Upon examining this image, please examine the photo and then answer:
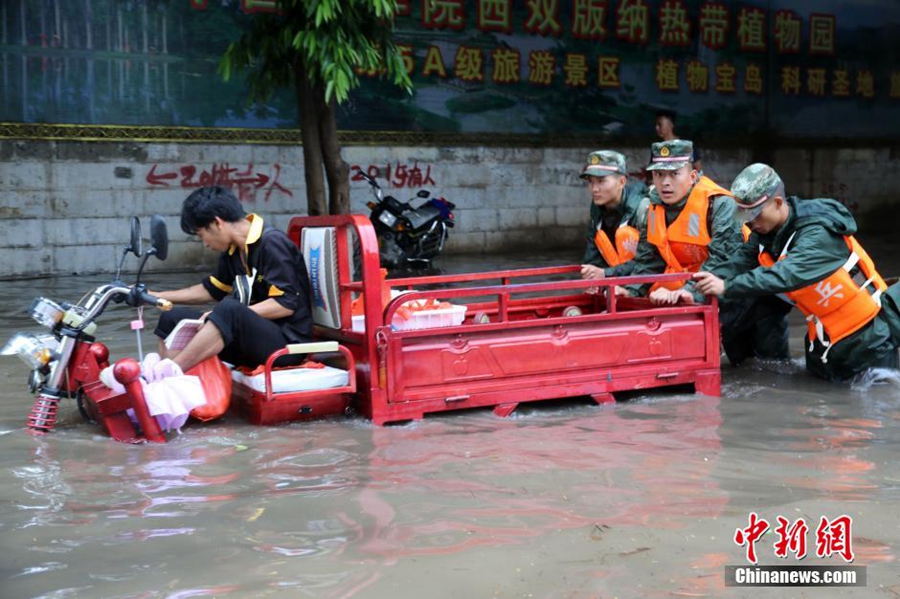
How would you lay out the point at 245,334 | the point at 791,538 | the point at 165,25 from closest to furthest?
the point at 791,538
the point at 245,334
the point at 165,25

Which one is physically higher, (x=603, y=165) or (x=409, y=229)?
(x=603, y=165)

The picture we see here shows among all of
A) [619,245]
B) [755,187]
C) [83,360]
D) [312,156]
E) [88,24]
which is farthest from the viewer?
[88,24]

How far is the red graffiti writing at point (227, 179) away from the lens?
12.2m

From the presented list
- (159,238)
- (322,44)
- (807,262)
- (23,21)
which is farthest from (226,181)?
(807,262)

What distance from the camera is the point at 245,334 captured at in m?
5.36

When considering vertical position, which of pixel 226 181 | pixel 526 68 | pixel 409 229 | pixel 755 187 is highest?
pixel 526 68

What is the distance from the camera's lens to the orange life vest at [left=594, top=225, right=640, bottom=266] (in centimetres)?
682

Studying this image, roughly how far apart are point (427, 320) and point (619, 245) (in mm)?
1776

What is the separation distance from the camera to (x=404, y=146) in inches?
532

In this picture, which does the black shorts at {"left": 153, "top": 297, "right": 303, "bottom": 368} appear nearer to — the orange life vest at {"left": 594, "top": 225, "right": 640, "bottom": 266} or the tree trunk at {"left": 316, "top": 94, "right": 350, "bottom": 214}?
the orange life vest at {"left": 594, "top": 225, "right": 640, "bottom": 266}

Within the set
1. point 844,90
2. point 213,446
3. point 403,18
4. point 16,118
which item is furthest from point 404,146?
point 213,446

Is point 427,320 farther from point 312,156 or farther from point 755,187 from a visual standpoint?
point 312,156

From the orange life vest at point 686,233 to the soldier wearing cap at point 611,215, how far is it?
0.21m

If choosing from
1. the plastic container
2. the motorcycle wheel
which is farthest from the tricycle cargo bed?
the motorcycle wheel
